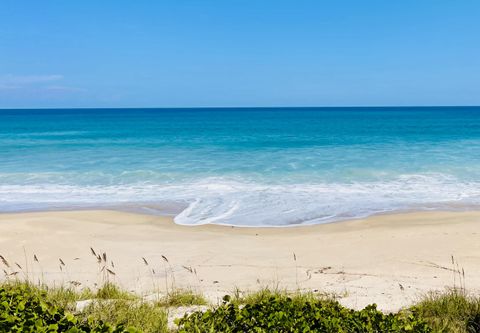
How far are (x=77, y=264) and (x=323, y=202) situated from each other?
8.22 m

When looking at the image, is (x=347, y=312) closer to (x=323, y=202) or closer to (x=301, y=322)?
(x=301, y=322)

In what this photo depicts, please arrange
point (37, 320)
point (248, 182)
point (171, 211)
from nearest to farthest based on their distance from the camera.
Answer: point (37, 320), point (171, 211), point (248, 182)

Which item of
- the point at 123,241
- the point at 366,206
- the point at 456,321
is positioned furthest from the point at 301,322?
the point at 366,206

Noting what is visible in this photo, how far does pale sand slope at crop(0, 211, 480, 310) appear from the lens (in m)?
7.04

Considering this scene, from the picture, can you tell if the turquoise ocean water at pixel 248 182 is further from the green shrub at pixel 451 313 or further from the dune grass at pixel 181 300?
the green shrub at pixel 451 313

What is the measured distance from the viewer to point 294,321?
12.3 feet

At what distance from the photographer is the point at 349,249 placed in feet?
30.1

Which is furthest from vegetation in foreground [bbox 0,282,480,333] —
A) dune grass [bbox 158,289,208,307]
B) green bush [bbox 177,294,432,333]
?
dune grass [bbox 158,289,208,307]

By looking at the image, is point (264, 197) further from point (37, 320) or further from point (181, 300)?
point (37, 320)

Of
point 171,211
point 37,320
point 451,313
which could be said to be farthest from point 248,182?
point 37,320

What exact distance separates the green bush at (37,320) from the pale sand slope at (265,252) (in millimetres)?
2962

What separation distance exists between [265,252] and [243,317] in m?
5.12

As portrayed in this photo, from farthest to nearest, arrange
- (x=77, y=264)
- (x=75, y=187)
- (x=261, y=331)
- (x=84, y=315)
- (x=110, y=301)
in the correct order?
(x=75, y=187) < (x=77, y=264) < (x=110, y=301) < (x=84, y=315) < (x=261, y=331)

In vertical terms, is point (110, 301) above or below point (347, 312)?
below
